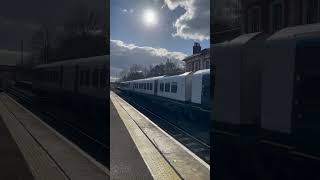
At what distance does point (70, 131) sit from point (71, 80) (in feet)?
1.48

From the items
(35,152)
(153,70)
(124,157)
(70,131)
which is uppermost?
(153,70)

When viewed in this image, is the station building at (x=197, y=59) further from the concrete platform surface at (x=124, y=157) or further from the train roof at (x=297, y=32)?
the concrete platform surface at (x=124, y=157)

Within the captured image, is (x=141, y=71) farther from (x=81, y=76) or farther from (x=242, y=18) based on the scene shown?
(x=242, y=18)

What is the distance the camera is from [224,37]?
2.64 m

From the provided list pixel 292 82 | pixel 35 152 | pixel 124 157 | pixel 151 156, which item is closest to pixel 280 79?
pixel 292 82

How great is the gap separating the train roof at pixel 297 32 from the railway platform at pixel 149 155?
1.36 meters

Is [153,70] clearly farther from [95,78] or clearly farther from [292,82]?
[292,82]

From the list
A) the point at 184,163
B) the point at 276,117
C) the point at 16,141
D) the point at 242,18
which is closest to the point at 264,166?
the point at 276,117

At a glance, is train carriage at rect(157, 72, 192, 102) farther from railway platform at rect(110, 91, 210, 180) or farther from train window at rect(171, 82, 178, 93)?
railway platform at rect(110, 91, 210, 180)

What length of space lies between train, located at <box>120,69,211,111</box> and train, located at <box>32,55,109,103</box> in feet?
1.22

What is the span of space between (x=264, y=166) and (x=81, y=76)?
1684 mm

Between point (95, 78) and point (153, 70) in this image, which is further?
point (153, 70)

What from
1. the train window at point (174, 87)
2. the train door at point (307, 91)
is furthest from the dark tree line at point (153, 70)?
the train door at point (307, 91)

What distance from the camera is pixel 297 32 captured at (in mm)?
2271
